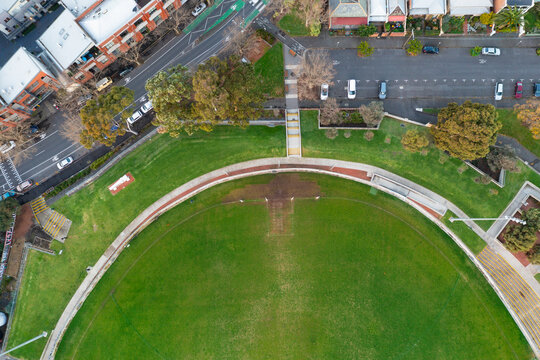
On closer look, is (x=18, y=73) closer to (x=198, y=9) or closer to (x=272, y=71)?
(x=198, y=9)

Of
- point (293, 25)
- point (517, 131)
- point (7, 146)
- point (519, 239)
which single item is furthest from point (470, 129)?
point (7, 146)

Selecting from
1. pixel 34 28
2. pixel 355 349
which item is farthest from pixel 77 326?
pixel 34 28

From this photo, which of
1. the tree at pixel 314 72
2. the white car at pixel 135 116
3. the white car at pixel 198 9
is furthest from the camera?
the white car at pixel 198 9

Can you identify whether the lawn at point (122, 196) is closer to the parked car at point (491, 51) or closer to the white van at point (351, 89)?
the white van at point (351, 89)

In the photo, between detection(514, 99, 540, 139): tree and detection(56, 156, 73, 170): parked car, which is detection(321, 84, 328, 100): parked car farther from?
detection(56, 156, 73, 170): parked car

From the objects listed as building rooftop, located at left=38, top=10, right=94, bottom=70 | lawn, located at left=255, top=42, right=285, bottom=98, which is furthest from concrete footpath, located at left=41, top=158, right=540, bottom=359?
building rooftop, located at left=38, top=10, right=94, bottom=70

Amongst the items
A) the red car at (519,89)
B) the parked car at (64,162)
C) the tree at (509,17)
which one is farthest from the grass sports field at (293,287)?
the tree at (509,17)

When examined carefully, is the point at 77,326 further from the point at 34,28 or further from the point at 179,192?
the point at 34,28
